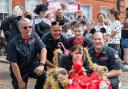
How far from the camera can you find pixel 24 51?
6.55 metres

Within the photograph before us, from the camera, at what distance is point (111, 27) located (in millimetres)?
12000

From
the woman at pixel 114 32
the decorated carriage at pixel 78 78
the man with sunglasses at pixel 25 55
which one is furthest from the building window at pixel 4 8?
the decorated carriage at pixel 78 78

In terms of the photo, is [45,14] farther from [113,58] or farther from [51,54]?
[113,58]

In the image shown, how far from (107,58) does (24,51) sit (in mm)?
1215

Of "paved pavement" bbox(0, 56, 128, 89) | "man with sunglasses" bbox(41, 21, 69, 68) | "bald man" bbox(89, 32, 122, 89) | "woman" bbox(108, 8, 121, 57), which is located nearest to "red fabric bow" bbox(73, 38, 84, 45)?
"man with sunglasses" bbox(41, 21, 69, 68)

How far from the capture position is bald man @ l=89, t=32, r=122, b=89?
6438 mm

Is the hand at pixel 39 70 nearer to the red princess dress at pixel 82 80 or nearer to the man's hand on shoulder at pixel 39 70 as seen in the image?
the man's hand on shoulder at pixel 39 70

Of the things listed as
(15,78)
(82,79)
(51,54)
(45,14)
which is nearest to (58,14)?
(45,14)

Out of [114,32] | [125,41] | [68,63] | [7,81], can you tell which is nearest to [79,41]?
[68,63]

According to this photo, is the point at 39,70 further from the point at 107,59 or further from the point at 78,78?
the point at 107,59

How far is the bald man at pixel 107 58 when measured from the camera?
6438 millimetres

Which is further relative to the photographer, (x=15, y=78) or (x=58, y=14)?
(x=58, y=14)

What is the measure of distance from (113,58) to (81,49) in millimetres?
596

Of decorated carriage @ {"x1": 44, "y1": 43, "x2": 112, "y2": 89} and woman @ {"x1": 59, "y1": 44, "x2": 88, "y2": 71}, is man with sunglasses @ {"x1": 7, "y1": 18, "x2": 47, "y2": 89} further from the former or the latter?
decorated carriage @ {"x1": 44, "y1": 43, "x2": 112, "y2": 89}
